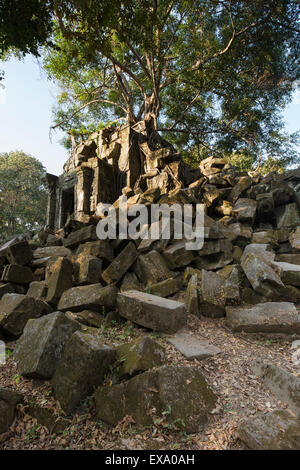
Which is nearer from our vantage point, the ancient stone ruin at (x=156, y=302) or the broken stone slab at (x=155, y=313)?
the ancient stone ruin at (x=156, y=302)

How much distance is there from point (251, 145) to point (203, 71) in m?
5.28

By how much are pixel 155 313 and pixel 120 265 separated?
1.62m

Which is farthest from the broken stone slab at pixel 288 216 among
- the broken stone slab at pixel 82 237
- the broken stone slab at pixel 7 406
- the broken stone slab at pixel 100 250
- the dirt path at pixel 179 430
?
the broken stone slab at pixel 7 406

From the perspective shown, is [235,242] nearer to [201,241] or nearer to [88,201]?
[201,241]

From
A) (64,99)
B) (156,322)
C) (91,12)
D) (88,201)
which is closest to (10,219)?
(64,99)

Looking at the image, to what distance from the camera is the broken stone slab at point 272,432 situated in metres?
1.93

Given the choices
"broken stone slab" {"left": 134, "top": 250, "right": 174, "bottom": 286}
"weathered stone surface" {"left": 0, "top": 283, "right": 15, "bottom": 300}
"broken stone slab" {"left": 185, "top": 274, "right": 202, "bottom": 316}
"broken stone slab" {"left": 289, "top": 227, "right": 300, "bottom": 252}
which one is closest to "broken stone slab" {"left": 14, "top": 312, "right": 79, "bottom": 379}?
"broken stone slab" {"left": 185, "top": 274, "right": 202, "bottom": 316}

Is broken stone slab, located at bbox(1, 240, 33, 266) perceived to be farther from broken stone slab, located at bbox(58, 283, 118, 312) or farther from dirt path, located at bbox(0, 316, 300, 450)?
dirt path, located at bbox(0, 316, 300, 450)

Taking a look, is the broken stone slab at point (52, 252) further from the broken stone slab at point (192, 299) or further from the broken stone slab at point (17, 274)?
the broken stone slab at point (192, 299)

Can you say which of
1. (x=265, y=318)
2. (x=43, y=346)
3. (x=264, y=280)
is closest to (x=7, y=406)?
(x=43, y=346)

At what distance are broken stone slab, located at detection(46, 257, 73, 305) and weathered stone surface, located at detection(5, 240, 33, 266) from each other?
1.08m

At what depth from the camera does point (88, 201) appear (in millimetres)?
10570

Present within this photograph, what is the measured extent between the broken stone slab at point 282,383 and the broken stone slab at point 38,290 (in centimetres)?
389

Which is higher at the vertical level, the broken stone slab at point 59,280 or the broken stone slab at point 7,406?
the broken stone slab at point 59,280
